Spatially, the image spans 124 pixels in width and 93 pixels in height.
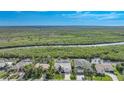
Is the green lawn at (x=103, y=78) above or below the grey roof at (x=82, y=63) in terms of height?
below

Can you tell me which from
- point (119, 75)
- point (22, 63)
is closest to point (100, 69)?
point (119, 75)

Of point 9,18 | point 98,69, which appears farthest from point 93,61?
point 9,18

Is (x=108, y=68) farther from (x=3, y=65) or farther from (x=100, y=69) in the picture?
(x=3, y=65)

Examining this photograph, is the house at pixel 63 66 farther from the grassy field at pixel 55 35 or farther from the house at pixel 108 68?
the house at pixel 108 68

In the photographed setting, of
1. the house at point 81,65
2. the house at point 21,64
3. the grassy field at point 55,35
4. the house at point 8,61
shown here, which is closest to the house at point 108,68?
the house at point 81,65
